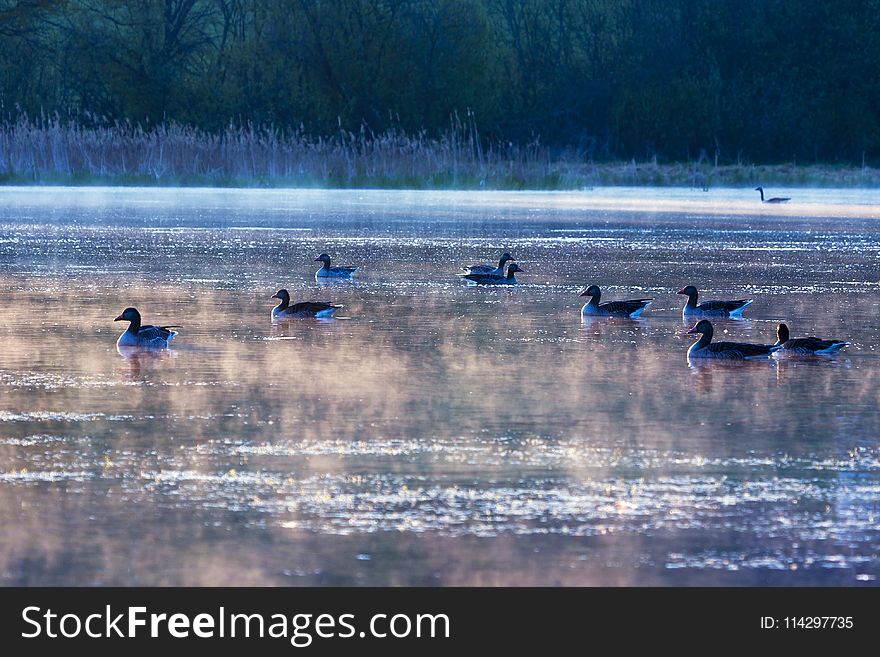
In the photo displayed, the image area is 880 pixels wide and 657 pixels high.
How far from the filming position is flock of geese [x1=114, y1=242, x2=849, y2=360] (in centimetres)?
1133

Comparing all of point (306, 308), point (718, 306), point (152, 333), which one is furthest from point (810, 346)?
point (152, 333)

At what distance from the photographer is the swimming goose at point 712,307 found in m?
13.7

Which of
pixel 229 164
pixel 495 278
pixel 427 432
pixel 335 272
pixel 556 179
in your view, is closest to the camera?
pixel 427 432

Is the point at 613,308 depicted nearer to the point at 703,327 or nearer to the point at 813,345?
the point at 703,327

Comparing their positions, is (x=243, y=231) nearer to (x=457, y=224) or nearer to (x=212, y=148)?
(x=457, y=224)

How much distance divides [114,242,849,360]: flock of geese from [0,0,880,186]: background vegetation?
30656 millimetres

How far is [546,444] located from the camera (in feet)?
26.4

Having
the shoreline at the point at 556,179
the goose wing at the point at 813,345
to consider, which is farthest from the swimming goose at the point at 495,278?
the shoreline at the point at 556,179

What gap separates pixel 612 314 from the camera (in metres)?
13.4

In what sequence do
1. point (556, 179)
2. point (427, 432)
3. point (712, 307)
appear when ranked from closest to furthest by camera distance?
1. point (427, 432)
2. point (712, 307)
3. point (556, 179)

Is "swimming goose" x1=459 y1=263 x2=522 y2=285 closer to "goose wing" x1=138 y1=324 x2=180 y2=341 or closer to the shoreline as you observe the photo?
"goose wing" x1=138 y1=324 x2=180 y2=341

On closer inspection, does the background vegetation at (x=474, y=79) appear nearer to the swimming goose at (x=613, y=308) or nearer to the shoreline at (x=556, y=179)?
the shoreline at (x=556, y=179)

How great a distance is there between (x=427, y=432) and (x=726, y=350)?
3.68 metres

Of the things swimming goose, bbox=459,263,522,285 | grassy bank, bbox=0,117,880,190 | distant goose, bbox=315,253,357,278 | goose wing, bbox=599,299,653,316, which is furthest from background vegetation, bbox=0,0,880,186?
goose wing, bbox=599,299,653,316
